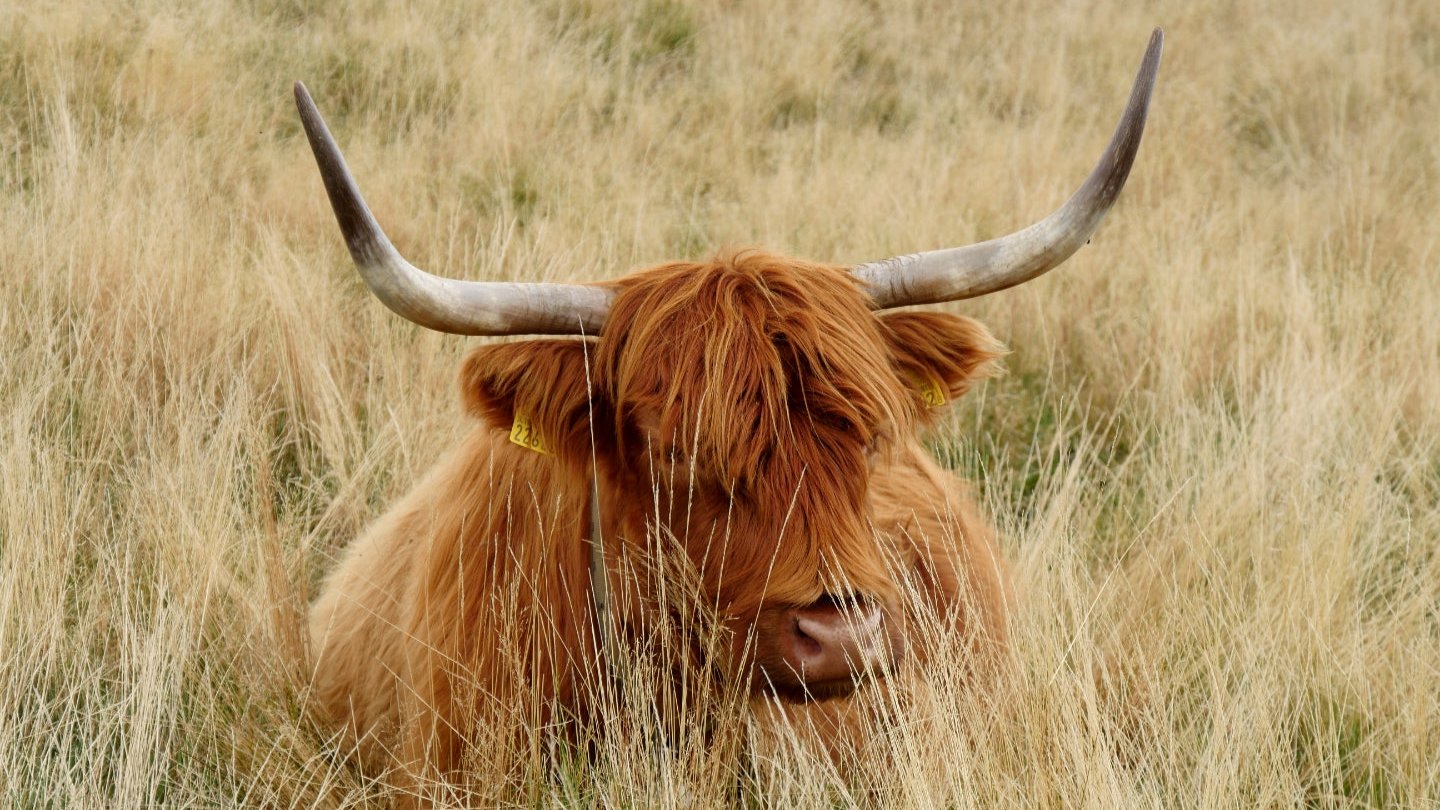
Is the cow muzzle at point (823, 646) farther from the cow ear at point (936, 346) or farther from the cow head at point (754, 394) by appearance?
the cow ear at point (936, 346)

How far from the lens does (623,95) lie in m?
7.87

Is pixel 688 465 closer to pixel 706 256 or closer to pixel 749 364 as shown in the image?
pixel 749 364

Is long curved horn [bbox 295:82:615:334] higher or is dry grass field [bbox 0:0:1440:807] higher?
long curved horn [bbox 295:82:615:334]

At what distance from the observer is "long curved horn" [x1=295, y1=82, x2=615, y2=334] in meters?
2.12

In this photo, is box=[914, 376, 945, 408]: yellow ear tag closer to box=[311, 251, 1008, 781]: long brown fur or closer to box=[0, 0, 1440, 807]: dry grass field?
box=[311, 251, 1008, 781]: long brown fur

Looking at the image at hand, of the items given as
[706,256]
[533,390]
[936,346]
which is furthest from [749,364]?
[706,256]

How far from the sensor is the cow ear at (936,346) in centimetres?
286

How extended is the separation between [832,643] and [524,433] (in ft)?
2.51

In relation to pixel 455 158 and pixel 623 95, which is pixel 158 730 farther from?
pixel 623 95

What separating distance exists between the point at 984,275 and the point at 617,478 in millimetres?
851

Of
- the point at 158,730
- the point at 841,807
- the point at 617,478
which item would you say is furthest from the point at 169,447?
the point at 841,807

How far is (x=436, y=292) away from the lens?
7.84 feet

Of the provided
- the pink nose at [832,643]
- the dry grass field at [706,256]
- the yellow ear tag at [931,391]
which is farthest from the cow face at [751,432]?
the dry grass field at [706,256]

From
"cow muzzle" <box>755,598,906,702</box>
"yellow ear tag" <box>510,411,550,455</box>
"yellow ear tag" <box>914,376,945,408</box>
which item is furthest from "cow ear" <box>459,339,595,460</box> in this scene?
"yellow ear tag" <box>914,376,945,408</box>
